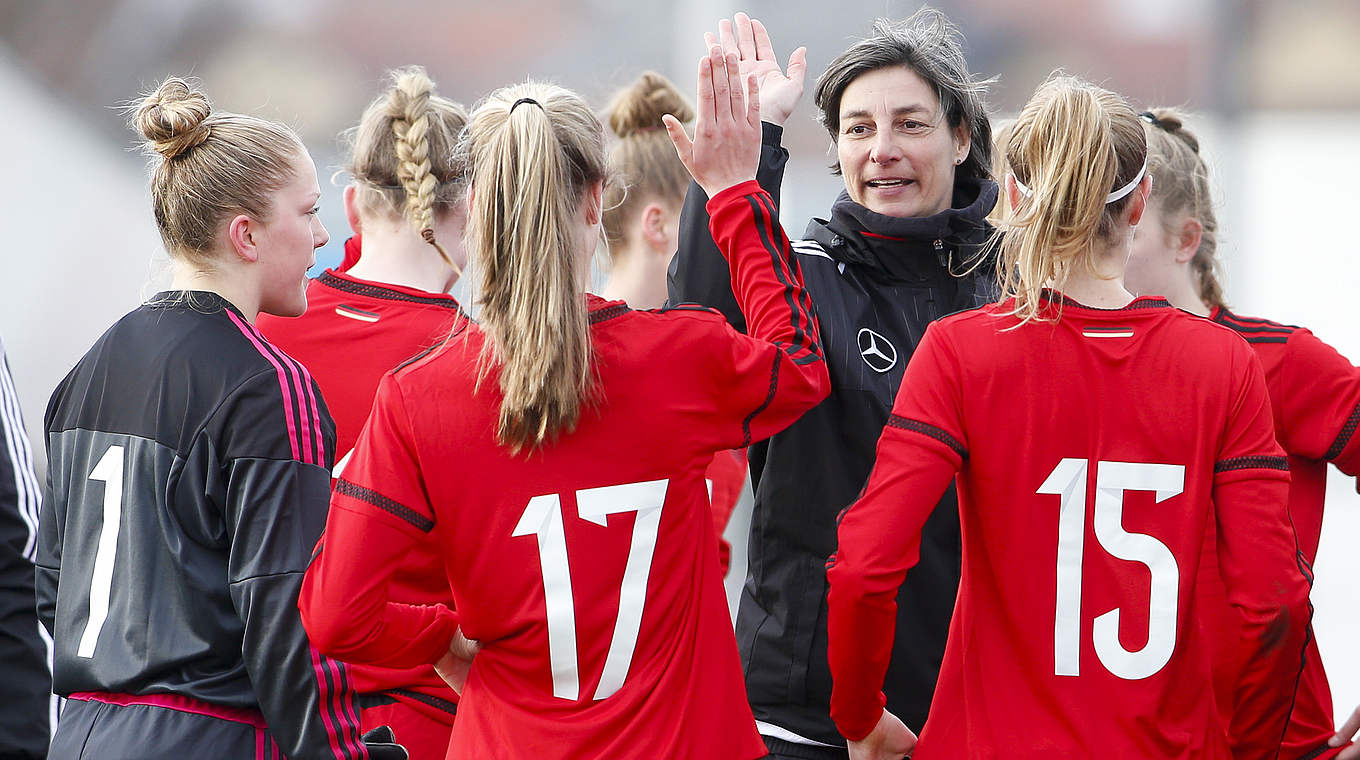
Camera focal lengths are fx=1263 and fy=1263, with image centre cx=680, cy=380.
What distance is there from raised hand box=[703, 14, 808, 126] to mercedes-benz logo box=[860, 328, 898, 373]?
406 millimetres

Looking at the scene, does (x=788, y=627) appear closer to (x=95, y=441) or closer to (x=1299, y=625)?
(x=1299, y=625)

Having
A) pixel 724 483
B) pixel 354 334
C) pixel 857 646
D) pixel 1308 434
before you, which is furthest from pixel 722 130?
pixel 724 483

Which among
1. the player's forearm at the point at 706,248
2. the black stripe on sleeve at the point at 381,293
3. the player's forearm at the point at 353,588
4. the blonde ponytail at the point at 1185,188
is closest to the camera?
the player's forearm at the point at 353,588

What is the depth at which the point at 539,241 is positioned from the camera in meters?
1.68

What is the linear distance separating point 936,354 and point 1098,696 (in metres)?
0.53

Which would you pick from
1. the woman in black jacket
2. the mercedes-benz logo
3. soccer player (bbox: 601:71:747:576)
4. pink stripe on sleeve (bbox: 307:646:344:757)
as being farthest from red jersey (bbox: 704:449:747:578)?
pink stripe on sleeve (bbox: 307:646:344:757)

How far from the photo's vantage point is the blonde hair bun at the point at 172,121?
6.39 feet

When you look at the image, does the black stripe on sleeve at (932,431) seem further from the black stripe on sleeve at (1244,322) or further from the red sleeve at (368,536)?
the black stripe on sleeve at (1244,322)

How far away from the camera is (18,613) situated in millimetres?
2543

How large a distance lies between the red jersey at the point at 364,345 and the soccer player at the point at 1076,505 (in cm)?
82

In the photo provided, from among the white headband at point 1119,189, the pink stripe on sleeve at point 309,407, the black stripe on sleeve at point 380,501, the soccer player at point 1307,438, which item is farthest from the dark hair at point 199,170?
the soccer player at point 1307,438

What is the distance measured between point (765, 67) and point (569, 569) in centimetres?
93

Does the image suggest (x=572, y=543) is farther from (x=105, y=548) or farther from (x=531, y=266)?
(x=105, y=548)

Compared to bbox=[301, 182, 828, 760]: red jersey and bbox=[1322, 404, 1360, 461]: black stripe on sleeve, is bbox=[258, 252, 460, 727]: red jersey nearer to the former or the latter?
bbox=[301, 182, 828, 760]: red jersey
